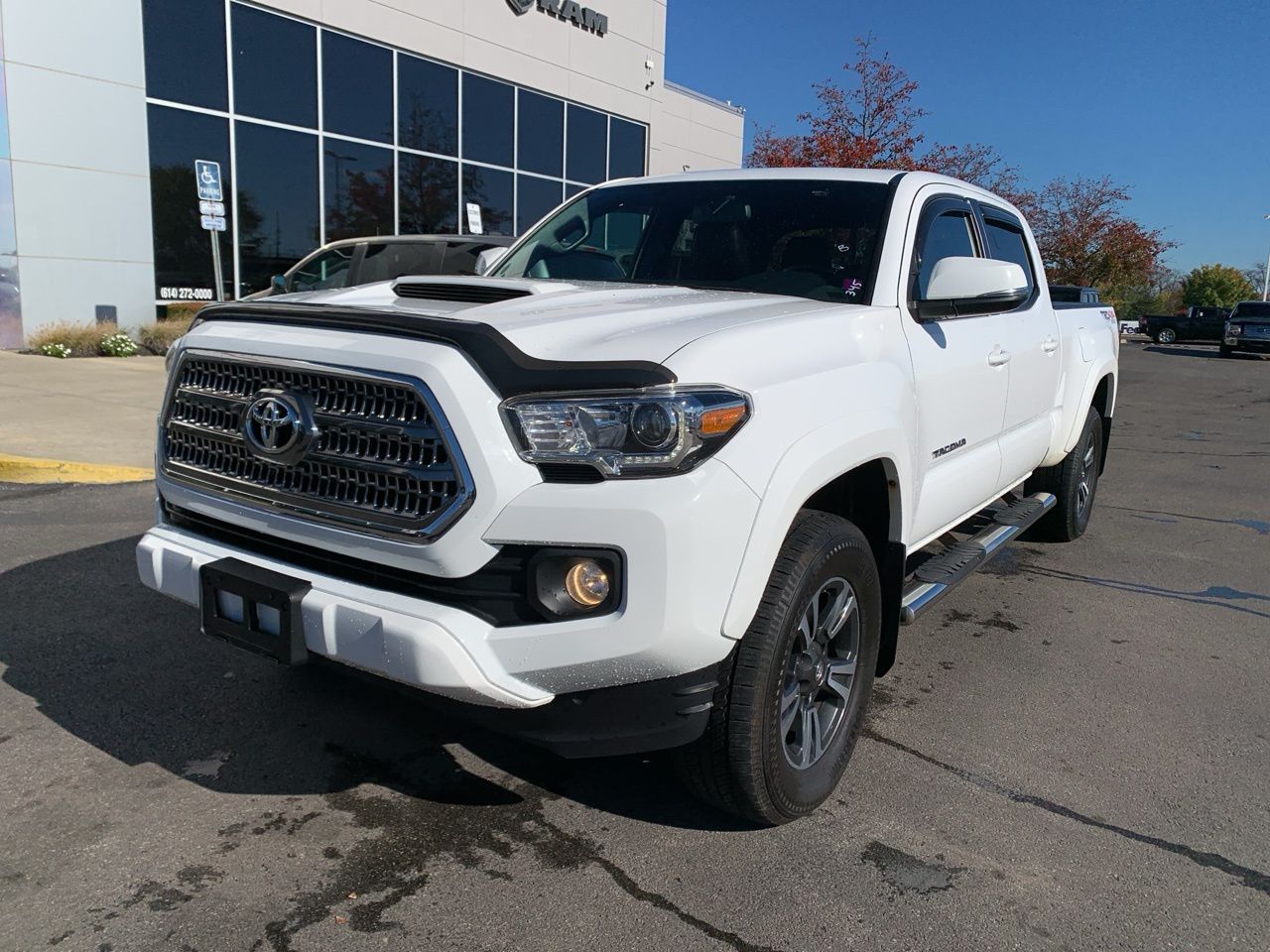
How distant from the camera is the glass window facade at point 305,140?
15.3 m

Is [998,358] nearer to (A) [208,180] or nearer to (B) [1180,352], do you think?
(A) [208,180]

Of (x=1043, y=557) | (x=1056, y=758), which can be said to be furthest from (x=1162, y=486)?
(x=1056, y=758)

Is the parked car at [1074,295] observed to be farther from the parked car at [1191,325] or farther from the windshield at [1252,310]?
the parked car at [1191,325]

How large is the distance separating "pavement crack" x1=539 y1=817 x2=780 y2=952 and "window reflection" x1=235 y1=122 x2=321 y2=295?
1538 centimetres

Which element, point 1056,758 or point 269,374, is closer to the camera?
point 269,374

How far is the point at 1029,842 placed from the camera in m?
2.82

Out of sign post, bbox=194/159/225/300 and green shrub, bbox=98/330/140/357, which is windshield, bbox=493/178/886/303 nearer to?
sign post, bbox=194/159/225/300

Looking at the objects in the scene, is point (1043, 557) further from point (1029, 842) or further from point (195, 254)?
point (195, 254)

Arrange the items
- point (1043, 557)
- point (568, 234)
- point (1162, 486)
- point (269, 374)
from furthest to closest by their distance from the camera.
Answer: point (1162, 486)
point (1043, 557)
point (568, 234)
point (269, 374)

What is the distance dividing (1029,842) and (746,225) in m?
2.40

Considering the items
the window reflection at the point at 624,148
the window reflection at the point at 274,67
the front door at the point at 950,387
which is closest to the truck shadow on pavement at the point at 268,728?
the front door at the point at 950,387

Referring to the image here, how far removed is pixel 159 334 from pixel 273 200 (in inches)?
117

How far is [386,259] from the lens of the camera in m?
12.1

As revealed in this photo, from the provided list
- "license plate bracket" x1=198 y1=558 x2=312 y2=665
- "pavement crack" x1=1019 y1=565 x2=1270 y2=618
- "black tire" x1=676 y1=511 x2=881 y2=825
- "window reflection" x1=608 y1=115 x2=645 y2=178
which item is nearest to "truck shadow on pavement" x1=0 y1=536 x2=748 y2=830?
"license plate bracket" x1=198 y1=558 x2=312 y2=665
